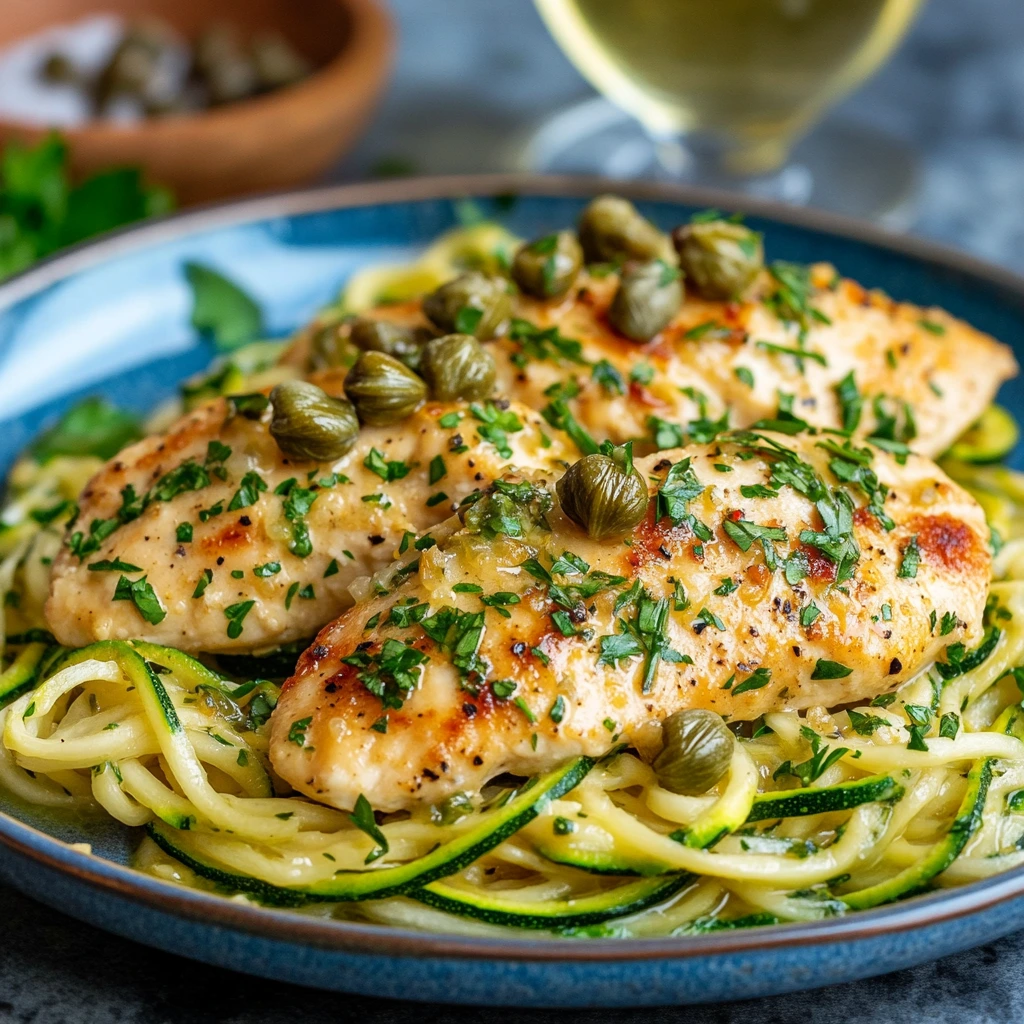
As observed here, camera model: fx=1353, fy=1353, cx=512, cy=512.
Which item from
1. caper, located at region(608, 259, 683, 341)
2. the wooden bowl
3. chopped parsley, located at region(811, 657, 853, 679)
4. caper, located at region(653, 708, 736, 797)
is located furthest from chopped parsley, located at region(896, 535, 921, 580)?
the wooden bowl

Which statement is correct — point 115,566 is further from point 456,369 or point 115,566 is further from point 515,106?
point 515,106

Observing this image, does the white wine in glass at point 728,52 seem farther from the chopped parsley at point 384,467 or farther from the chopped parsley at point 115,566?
the chopped parsley at point 115,566

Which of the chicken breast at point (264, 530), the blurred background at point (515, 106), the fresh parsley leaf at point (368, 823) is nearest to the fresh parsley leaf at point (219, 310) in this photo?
the blurred background at point (515, 106)

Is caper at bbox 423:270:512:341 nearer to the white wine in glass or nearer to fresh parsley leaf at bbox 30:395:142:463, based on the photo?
fresh parsley leaf at bbox 30:395:142:463

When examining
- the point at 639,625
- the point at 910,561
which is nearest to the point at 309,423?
the point at 639,625

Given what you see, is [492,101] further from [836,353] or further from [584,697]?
[584,697]

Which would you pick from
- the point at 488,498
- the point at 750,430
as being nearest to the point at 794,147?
the point at 750,430
